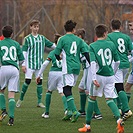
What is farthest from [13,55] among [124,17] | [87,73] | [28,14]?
[28,14]

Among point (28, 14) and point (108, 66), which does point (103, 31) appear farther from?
point (28, 14)

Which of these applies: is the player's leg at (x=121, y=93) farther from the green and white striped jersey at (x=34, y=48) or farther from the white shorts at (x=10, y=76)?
the green and white striped jersey at (x=34, y=48)

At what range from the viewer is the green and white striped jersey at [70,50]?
424 inches

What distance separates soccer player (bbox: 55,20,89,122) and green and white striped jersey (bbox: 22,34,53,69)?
8.32 ft

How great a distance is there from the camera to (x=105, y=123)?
35.4 feet

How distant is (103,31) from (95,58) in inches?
18.5

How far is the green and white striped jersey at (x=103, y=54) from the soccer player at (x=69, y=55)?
42.0 inches

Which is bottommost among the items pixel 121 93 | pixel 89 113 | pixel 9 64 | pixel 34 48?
pixel 89 113

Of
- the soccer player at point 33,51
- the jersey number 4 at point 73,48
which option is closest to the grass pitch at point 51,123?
the soccer player at point 33,51

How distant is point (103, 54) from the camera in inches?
384

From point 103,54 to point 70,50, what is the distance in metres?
1.17

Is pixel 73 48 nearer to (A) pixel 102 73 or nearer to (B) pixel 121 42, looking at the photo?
(B) pixel 121 42

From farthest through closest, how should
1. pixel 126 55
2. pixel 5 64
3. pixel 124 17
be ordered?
pixel 124 17 < pixel 126 55 < pixel 5 64

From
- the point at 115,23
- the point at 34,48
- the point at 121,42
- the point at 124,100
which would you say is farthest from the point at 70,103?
the point at 34,48
